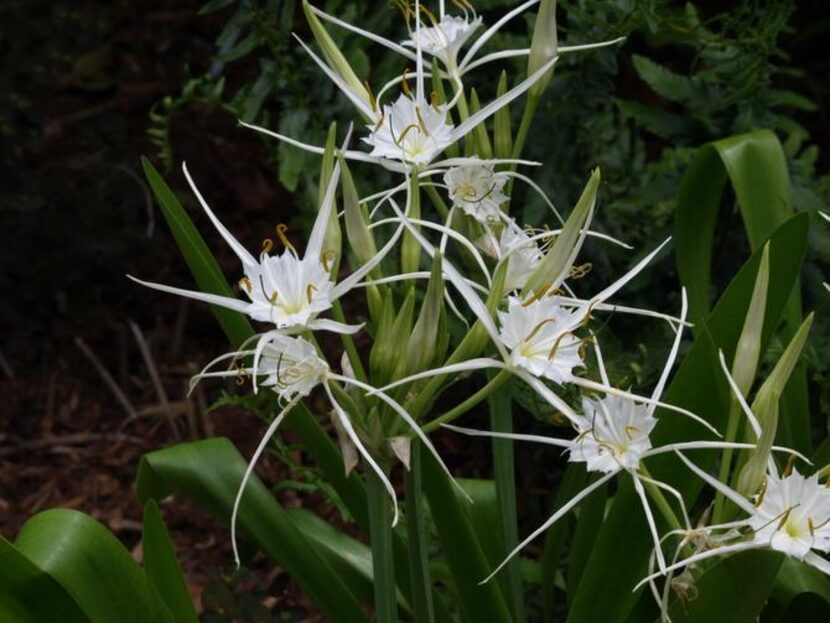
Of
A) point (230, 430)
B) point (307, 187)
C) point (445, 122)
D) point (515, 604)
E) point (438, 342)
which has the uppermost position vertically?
point (445, 122)

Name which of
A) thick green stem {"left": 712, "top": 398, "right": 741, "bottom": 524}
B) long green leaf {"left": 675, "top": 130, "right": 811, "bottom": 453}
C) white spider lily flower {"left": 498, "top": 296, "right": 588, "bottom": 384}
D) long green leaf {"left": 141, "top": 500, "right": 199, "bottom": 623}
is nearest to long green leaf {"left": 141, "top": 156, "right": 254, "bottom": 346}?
long green leaf {"left": 141, "top": 500, "right": 199, "bottom": 623}

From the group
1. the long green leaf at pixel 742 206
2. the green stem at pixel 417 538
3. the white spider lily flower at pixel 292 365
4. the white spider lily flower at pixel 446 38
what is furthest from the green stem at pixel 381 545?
the long green leaf at pixel 742 206

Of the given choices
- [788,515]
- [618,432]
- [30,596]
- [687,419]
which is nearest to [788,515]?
[788,515]

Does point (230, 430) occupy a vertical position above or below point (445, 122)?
below

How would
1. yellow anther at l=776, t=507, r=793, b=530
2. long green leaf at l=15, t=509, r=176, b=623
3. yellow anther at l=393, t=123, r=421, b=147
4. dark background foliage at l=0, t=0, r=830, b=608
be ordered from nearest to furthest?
1. yellow anther at l=776, t=507, r=793, b=530
2. yellow anther at l=393, t=123, r=421, b=147
3. long green leaf at l=15, t=509, r=176, b=623
4. dark background foliage at l=0, t=0, r=830, b=608

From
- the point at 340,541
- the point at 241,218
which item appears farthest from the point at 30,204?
the point at 340,541

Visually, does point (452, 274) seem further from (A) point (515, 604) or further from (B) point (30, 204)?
(B) point (30, 204)

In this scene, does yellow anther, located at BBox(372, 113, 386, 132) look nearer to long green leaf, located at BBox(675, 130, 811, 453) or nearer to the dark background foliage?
long green leaf, located at BBox(675, 130, 811, 453)
